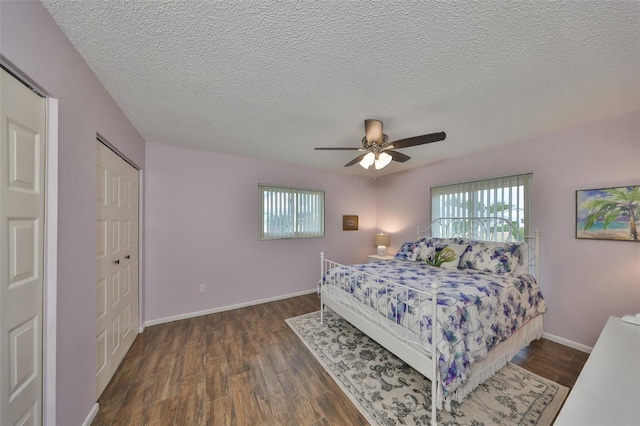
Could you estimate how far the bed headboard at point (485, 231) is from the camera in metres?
2.72

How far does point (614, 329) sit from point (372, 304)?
169 centimetres

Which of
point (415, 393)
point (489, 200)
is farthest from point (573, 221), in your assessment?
point (415, 393)

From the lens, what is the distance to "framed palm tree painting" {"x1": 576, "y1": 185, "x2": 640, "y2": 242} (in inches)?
83.0

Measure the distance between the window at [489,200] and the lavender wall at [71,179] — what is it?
4289mm

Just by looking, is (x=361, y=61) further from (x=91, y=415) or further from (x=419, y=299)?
(x=91, y=415)

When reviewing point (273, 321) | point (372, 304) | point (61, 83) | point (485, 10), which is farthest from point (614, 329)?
point (61, 83)

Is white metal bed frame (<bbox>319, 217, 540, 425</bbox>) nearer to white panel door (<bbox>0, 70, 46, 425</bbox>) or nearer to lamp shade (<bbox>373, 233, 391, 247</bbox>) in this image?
lamp shade (<bbox>373, 233, 391, 247</bbox>)

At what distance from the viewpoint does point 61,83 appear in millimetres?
1226

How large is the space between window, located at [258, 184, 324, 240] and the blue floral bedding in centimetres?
148

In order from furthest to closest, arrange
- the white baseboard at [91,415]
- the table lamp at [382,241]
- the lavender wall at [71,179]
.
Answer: the table lamp at [382,241] → the white baseboard at [91,415] → the lavender wall at [71,179]

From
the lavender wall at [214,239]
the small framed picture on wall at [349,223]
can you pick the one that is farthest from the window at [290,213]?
the small framed picture on wall at [349,223]

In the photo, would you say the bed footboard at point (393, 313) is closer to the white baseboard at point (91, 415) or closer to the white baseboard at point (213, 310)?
the white baseboard at point (213, 310)

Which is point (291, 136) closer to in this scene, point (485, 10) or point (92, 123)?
point (92, 123)

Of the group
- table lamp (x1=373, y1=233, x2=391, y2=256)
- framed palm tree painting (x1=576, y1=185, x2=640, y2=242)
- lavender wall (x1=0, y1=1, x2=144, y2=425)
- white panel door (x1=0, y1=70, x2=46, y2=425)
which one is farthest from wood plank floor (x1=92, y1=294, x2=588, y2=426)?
table lamp (x1=373, y1=233, x2=391, y2=256)
